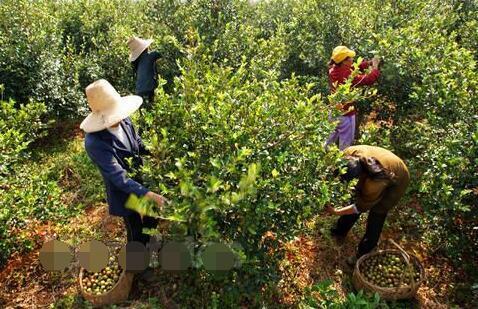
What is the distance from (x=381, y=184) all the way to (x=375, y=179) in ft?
0.28

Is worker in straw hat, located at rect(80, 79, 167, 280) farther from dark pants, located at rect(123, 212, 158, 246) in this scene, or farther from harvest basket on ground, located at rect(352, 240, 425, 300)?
harvest basket on ground, located at rect(352, 240, 425, 300)

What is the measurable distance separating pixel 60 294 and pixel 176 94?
8.26 feet

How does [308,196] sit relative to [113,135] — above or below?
below

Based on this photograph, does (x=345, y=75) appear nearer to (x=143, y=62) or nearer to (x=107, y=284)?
(x=143, y=62)

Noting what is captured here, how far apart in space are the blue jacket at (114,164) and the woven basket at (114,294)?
0.75 meters

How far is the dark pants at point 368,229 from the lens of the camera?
4.16m

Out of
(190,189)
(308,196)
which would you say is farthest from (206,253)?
(308,196)

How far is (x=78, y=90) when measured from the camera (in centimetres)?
729

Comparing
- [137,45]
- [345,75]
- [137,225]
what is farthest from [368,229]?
[137,45]

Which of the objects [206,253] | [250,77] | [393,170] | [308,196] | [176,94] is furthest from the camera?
[250,77]

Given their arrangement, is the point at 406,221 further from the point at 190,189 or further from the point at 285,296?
the point at 190,189

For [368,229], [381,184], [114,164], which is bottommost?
[368,229]

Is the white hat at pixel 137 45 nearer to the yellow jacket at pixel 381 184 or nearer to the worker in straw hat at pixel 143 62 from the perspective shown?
the worker in straw hat at pixel 143 62

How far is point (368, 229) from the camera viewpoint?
425 centimetres
